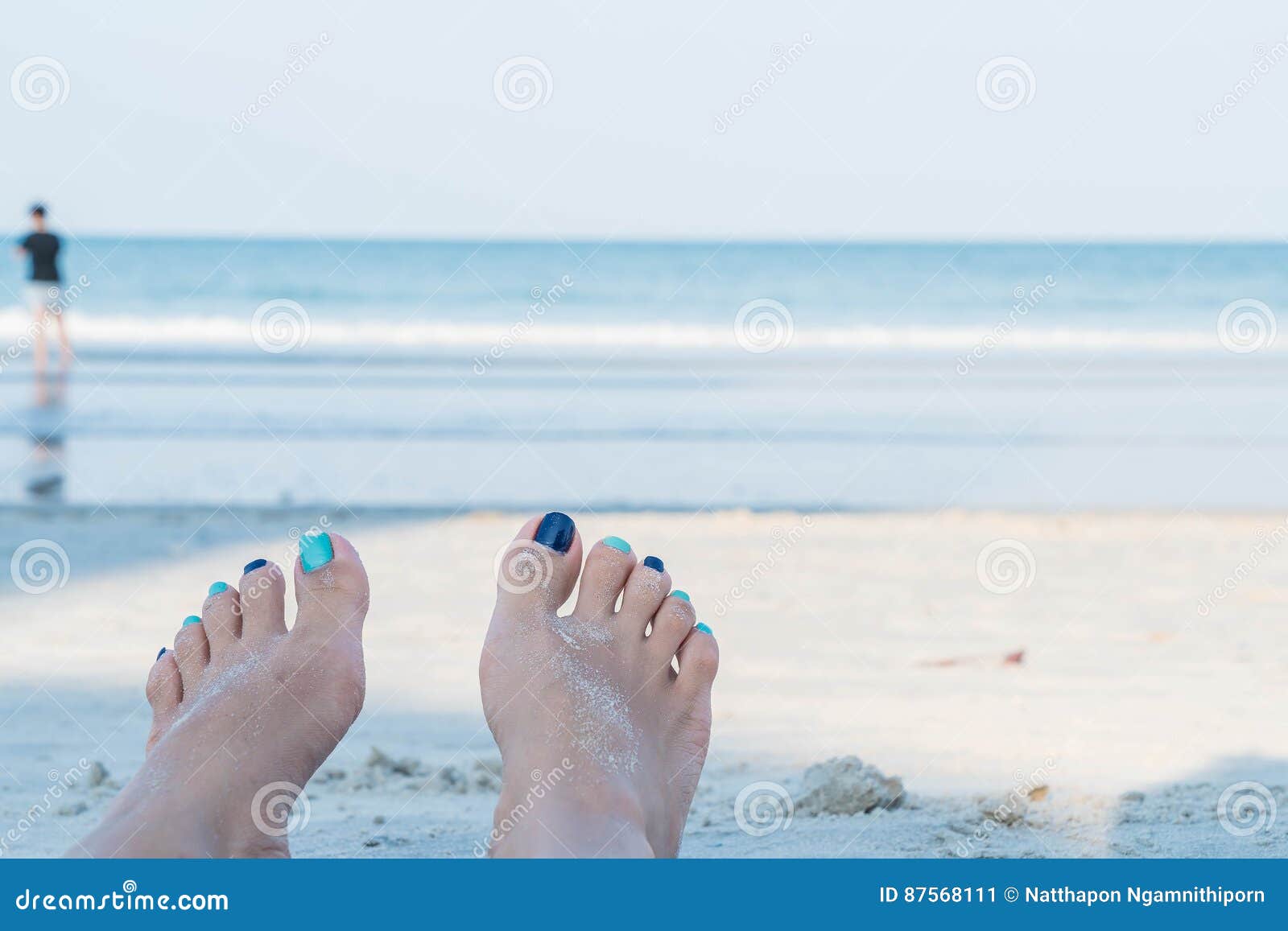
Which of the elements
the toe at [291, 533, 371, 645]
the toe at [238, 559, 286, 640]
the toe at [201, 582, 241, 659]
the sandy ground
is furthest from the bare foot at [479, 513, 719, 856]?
the toe at [201, 582, 241, 659]

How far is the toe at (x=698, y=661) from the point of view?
8.70 feet

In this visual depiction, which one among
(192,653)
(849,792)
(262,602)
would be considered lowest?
(849,792)

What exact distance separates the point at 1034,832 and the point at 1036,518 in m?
3.47

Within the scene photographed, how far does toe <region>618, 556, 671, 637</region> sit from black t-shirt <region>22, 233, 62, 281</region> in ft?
33.1

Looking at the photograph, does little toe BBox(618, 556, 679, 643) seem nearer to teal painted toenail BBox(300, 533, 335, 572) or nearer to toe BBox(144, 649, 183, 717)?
teal painted toenail BBox(300, 533, 335, 572)

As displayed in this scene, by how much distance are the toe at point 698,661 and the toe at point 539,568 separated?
11.3 inches

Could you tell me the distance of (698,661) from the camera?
8.80 ft

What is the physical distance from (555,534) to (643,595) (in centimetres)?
24

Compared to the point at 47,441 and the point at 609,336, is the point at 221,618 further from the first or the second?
the point at 609,336

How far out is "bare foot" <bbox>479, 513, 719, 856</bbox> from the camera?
212 cm

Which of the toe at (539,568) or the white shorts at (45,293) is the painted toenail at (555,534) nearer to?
the toe at (539,568)

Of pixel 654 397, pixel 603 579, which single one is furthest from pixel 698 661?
pixel 654 397

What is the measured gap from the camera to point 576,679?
250cm
